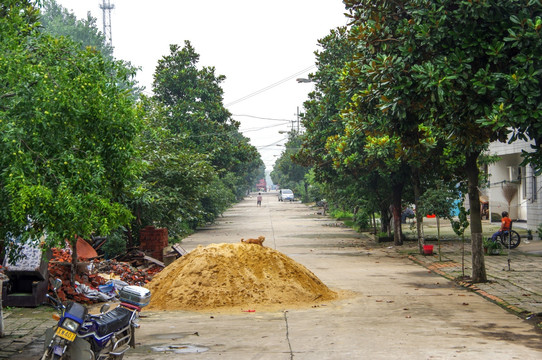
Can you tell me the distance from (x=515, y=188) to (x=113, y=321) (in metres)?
24.0

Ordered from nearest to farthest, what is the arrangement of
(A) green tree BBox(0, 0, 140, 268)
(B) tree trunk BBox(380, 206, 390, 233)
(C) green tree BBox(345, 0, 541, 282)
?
(A) green tree BBox(0, 0, 140, 268), (C) green tree BBox(345, 0, 541, 282), (B) tree trunk BBox(380, 206, 390, 233)

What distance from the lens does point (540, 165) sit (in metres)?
11.4

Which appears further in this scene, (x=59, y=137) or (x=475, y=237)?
(x=475, y=237)

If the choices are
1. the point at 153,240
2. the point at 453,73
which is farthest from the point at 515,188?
the point at 453,73

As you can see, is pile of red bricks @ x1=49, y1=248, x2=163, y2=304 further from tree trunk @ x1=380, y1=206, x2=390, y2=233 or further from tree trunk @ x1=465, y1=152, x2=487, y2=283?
tree trunk @ x1=380, y1=206, x2=390, y2=233

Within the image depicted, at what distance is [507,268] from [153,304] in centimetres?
1018

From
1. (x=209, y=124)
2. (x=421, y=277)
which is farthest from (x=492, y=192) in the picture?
(x=421, y=277)

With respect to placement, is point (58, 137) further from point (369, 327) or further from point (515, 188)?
point (515, 188)

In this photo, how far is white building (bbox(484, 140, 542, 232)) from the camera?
28.1m

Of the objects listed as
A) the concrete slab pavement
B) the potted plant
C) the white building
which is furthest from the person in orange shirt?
the concrete slab pavement

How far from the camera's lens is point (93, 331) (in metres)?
7.73

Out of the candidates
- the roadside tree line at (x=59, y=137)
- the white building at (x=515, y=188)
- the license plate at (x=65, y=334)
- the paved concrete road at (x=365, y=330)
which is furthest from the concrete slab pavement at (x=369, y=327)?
the white building at (x=515, y=188)

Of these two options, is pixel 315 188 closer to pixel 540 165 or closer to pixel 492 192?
pixel 492 192

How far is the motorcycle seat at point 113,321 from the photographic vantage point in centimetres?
786
